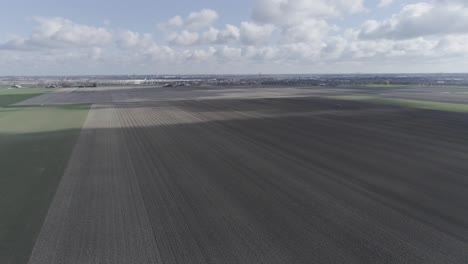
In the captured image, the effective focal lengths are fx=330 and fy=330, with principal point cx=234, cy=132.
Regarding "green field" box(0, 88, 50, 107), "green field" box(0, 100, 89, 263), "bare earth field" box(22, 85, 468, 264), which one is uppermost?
"green field" box(0, 88, 50, 107)

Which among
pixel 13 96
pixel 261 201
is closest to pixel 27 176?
pixel 261 201

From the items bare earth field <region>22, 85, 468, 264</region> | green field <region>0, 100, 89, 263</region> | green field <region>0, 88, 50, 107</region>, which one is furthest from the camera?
green field <region>0, 88, 50, 107</region>

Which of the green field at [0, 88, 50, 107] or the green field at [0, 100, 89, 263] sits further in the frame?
the green field at [0, 88, 50, 107]

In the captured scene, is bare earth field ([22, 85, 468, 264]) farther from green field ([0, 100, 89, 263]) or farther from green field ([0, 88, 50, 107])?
green field ([0, 88, 50, 107])

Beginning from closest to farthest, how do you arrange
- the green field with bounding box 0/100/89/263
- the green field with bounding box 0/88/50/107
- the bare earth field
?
the bare earth field, the green field with bounding box 0/100/89/263, the green field with bounding box 0/88/50/107

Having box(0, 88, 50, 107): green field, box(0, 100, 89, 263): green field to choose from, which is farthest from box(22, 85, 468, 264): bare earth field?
box(0, 88, 50, 107): green field

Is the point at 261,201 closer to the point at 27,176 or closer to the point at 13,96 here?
the point at 27,176

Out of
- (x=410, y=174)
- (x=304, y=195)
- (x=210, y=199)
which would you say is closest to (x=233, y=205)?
(x=210, y=199)

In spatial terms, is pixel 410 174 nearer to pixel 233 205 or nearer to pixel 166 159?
pixel 233 205
